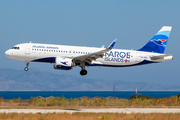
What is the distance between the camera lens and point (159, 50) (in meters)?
46.9

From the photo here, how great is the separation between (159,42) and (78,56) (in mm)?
14905

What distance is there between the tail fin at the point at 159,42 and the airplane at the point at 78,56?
1614 mm

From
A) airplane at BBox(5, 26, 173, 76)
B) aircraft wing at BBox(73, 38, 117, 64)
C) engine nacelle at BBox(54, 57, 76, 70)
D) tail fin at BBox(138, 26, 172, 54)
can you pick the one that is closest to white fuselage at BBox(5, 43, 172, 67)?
airplane at BBox(5, 26, 173, 76)

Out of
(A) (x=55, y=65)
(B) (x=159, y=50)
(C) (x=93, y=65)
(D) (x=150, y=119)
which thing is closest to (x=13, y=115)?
(D) (x=150, y=119)

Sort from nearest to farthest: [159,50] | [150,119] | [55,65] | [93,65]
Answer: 1. [150,119]
2. [55,65]
3. [93,65]
4. [159,50]

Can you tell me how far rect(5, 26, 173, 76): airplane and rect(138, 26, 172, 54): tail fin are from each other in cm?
161

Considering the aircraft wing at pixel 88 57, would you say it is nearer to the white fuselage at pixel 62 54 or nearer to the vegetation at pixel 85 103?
the white fuselage at pixel 62 54

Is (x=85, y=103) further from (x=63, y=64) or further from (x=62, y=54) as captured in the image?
(x=62, y=54)

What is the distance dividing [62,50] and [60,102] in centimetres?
703

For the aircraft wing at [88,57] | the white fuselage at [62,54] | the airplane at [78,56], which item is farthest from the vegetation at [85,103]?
the aircraft wing at [88,57]

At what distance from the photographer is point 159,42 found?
157 feet

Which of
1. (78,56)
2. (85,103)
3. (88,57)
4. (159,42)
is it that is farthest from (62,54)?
(159,42)

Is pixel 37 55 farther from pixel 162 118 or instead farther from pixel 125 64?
pixel 162 118

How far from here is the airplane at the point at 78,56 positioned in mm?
40219
